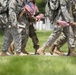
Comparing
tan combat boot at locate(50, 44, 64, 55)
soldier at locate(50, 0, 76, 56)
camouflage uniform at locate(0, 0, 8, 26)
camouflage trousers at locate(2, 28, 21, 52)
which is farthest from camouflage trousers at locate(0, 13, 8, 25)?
tan combat boot at locate(50, 44, 64, 55)

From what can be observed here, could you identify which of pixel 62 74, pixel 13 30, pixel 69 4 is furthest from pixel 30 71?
pixel 69 4

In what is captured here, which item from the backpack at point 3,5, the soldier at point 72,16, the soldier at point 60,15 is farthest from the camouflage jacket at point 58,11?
the backpack at point 3,5

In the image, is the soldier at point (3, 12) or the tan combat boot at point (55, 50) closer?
the soldier at point (3, 12)

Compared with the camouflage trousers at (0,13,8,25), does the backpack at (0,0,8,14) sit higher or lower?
higher

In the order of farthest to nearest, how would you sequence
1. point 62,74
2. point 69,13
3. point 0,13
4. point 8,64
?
point 69,13
point 0,13
point 8,64
point 62,74

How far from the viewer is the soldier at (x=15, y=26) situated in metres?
8.79

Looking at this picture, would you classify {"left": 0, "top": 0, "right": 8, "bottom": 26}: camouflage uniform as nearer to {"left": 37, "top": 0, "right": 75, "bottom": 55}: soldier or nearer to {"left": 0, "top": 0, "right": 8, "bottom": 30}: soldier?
{"left": 0, "top": 0, "right": 8, "bottom": 30}: soldier

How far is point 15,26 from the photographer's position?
8.84 m

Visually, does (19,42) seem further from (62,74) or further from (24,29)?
(62,74)

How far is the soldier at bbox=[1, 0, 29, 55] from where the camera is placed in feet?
28.8

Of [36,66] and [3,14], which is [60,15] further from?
[36,66]

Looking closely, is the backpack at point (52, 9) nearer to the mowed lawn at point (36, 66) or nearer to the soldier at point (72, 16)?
the soldier at point (72, 16)

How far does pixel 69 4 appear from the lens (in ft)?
30.8

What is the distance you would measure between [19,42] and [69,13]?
4.29 feet
